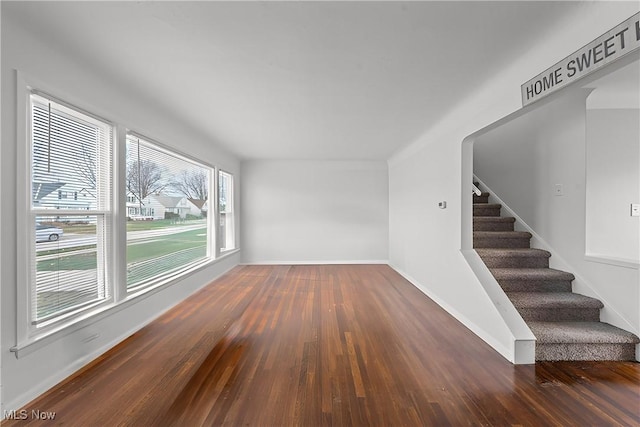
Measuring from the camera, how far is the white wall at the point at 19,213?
1.69 metres

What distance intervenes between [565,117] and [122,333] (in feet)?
17.7

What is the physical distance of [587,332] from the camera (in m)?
2.39

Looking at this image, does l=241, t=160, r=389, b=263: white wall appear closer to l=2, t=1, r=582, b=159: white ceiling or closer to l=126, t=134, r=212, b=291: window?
l=126, t=134, r=212, b=291: window

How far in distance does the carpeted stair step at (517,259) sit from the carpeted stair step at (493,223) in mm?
669

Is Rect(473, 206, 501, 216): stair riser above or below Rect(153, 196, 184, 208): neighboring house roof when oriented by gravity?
below

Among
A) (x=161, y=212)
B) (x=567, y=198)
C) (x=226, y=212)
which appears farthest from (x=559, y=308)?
(x=226, y=212)

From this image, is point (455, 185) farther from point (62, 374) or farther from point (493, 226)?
point (62, 374)

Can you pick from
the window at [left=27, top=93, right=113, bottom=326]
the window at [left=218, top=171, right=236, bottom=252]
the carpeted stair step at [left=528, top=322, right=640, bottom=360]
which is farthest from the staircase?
the window at [left=218, top=171, right=236, bottom=252]

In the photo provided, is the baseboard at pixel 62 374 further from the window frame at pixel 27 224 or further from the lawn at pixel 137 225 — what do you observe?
the lawn at pixel 137 225

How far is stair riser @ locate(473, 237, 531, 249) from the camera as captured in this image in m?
Result: 3.54

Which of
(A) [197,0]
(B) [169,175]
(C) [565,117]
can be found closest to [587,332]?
(C) [565,117]

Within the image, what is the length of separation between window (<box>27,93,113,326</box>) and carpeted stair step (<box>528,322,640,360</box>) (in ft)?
13.4

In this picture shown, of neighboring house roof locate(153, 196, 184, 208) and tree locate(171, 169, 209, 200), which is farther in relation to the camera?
tree locate(171, 169, 209, 200)

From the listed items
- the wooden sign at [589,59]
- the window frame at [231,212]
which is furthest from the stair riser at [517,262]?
the window frame at [231,212]
